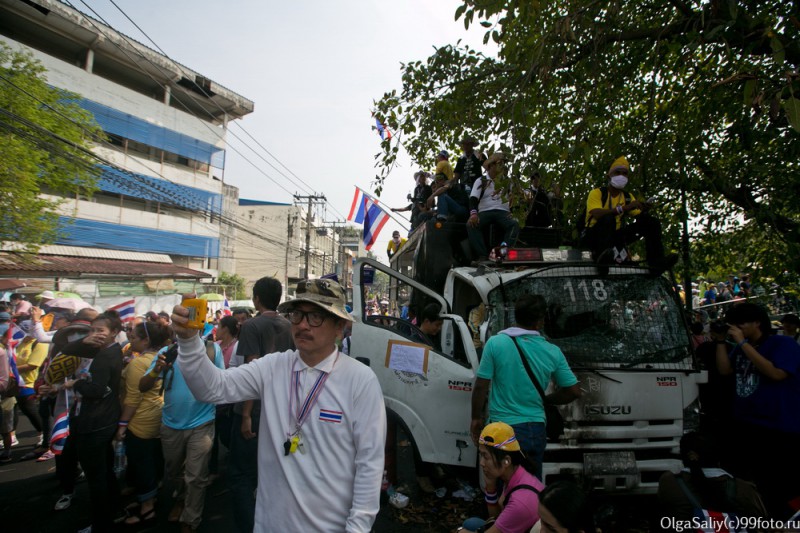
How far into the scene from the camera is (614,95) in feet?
20.4

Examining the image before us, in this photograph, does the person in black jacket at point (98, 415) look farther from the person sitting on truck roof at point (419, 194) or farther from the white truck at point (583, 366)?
the person sitting on truck roof at point (419, 194)

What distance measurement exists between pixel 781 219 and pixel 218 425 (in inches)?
296

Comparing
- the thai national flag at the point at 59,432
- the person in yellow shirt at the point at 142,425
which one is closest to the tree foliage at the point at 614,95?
the person in yellow shirt at the point at 142,425

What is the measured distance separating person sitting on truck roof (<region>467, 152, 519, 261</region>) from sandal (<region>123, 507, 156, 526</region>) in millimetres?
4470

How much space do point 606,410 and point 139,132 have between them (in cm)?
3265

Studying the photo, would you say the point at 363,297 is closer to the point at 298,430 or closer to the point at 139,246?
the point at 298,430

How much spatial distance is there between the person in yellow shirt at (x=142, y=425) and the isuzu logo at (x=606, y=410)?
13.0 feet

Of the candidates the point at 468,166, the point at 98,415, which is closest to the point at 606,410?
the point at 98,415

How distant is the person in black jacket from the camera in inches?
146

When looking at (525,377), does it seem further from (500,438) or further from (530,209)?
(530,209)

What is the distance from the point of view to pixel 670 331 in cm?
421

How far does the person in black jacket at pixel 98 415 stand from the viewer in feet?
12.2

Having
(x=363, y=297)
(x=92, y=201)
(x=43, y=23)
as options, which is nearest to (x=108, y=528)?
(x=363, y=297)

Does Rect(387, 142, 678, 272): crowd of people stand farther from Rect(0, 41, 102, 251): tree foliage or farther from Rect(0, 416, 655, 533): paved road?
Rect(0, 41, 102, 251): tree foliage
